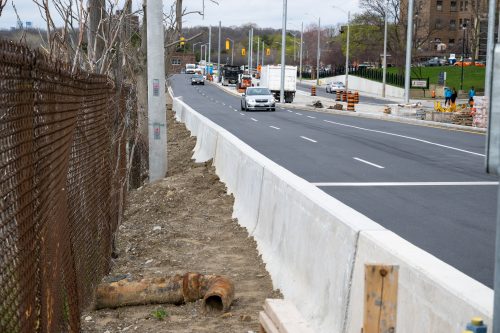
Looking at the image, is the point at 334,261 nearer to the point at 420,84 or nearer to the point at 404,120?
the point at 404,120

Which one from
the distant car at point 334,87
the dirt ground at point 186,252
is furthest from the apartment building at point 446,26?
the dirt ground at point 186,252

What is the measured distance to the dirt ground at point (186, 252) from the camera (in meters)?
7.64

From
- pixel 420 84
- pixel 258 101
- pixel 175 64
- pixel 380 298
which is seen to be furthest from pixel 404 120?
pixel 420 84

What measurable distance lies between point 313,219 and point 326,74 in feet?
440

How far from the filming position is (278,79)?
76.4 m

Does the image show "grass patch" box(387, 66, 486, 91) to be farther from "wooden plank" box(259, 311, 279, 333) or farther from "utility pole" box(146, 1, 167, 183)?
"wooden plank" box(259, 311, 279, 333)

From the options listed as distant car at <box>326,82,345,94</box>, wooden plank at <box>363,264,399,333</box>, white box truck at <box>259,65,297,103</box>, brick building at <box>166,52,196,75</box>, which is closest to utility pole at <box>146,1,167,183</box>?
brick building at <box>166,52,196,75</box>

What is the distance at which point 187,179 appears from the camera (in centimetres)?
1617

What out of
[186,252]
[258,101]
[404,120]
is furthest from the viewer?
[258,101]

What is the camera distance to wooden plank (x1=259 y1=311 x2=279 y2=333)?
6.20 m

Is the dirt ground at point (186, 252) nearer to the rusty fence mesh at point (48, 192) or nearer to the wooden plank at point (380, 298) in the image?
the rusty fence mesh at point (48, 192)

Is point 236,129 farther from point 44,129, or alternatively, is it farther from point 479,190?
point 44,129

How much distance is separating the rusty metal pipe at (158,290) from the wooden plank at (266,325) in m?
1.43

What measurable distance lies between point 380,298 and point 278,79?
72703mm
